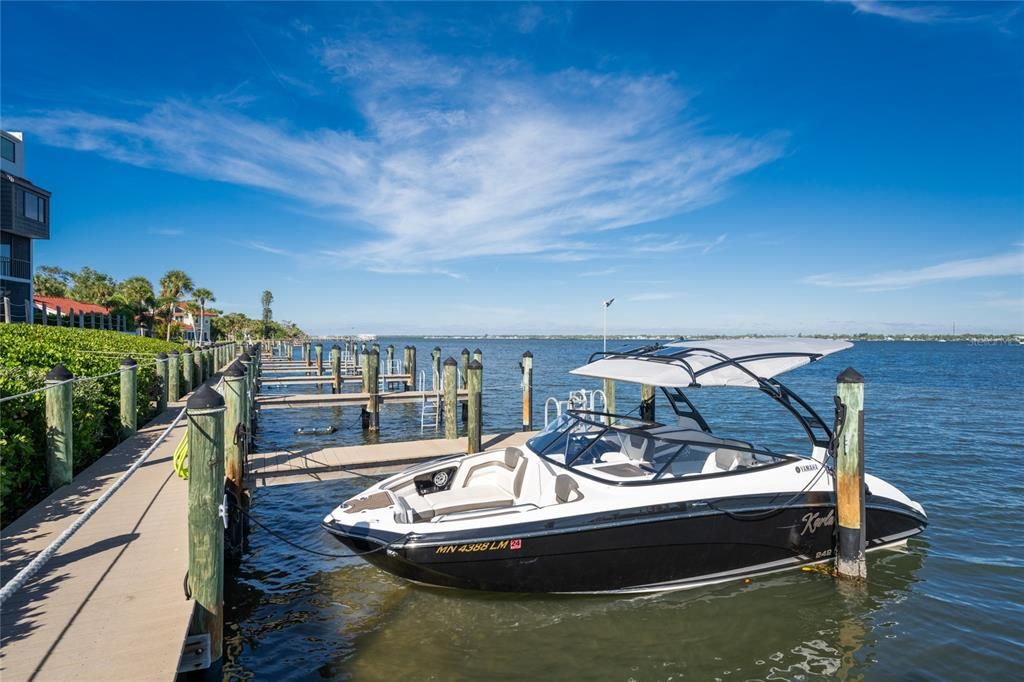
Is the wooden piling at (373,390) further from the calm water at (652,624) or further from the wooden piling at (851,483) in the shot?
the wooden piling at (851,483)

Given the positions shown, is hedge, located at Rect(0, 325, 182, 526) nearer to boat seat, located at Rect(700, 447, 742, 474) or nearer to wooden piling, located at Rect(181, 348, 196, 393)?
wooden piling, located at Rect(181, 348, 196, 393)

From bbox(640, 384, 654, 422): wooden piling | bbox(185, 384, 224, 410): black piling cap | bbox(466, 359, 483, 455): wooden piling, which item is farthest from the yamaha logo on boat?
bbox(185, 384, 224, 410): black piling cap

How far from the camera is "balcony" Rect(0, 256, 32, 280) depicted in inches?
1095

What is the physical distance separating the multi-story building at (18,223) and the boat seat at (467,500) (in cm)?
2897

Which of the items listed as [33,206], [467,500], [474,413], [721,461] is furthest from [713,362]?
[33,206]

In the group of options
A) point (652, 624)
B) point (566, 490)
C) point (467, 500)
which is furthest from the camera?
point (467, 500)

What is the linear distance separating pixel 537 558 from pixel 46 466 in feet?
20.0

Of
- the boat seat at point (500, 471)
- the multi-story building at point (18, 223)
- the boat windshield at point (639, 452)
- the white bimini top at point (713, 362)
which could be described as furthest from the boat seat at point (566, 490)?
the multi-story building at point (18, 223)

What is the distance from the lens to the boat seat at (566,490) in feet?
21.3

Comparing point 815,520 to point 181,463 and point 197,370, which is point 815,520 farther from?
point 197,370

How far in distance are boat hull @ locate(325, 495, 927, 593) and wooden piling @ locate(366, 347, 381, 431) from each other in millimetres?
10912

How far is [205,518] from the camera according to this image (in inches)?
181

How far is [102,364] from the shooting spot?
1120cm

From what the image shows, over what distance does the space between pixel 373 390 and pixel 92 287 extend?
5174 cm
